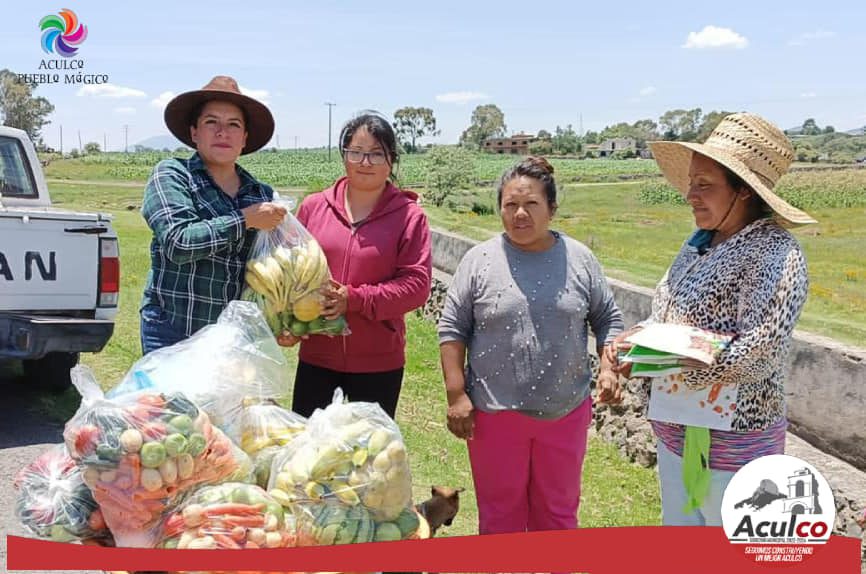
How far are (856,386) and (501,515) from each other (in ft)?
6.22

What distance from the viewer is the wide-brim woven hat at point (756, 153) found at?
2.48 metres

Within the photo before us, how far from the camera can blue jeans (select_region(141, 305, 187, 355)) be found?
2.83 metres

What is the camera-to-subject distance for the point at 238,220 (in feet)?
8.77

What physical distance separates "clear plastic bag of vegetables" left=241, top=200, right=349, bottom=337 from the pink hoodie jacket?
16cm

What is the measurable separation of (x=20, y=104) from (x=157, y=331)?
67.7 meters

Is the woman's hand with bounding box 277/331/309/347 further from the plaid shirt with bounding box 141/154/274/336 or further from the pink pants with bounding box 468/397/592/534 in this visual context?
the pink pants with bounding box 468/397/592/534

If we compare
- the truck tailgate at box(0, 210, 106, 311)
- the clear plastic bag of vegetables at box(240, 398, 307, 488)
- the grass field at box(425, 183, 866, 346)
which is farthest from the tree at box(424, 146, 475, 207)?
the clear plastic bag of vegetables at box(240, 398, 307, 488)

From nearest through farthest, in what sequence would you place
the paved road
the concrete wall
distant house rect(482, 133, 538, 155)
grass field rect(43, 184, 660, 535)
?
1. the concrete wall
2. the paved road
3. grass field rect(43, 184, 660, 535)
4. distant house rect(482, 133, 538, 155)

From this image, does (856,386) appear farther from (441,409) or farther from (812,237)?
(812,237)

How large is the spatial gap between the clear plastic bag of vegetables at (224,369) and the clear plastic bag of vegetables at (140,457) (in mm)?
107

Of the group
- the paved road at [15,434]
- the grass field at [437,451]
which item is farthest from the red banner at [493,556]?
the paved road at [15,434]

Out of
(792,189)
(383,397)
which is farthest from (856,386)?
(792,189)

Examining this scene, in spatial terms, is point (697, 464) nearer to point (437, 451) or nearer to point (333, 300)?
point (333, 300)

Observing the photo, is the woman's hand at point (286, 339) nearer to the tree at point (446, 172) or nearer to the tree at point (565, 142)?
the tree at point (446, 172)
